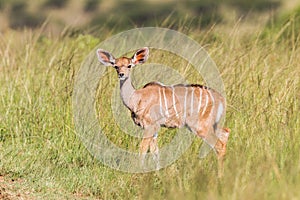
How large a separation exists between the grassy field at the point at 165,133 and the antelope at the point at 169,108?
127 millimetres

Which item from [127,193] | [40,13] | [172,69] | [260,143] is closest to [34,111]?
[172,69]

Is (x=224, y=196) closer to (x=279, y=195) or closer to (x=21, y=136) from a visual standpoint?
(x=279, y=195)

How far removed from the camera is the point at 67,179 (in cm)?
571

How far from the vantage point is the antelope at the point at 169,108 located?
566 cm

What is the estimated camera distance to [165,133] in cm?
615

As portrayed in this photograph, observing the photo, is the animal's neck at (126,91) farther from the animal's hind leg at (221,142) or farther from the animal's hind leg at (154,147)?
the animal's hind leg at (221,142)

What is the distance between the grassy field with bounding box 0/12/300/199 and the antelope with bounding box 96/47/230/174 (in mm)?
127

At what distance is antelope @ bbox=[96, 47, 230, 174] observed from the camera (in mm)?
5664

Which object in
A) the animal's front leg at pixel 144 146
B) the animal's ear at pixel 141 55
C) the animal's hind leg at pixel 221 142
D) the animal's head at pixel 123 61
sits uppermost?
the animal's ear at pixel 141 55

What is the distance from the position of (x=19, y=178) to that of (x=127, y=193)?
0.96m

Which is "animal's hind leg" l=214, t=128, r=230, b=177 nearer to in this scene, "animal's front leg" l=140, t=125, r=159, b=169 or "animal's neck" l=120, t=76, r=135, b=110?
"animal's front leg" l=140, t=125, r=159, b=169

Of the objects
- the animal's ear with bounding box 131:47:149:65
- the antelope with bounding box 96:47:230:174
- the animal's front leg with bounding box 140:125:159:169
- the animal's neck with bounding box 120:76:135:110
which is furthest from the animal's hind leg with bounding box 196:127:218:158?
the animal's ear with bounding box 131:47:149:65

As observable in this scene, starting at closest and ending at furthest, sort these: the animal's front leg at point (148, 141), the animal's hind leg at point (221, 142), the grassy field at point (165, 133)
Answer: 1. the grassy field at point (165, 133)
2. the animal's hind leg at point (221, 142)
3. the animal's front leg at point (148, 141)

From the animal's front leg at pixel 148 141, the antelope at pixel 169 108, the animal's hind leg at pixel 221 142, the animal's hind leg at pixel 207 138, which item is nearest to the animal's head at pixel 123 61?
the antelope at pixel 169 108
